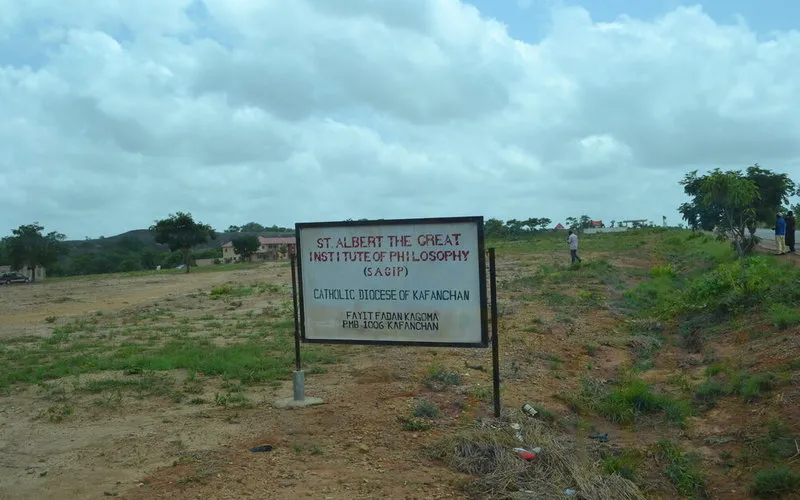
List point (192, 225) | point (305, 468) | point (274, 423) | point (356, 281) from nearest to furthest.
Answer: point (305, 468) → point (274, 423) → point (356, 281) → point (192, 225)

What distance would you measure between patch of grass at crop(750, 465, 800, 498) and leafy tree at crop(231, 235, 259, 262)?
92.6 m

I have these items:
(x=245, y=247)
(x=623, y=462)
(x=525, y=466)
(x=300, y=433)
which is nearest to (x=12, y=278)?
(x=245, y=247)

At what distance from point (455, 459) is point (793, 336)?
6.93 meters

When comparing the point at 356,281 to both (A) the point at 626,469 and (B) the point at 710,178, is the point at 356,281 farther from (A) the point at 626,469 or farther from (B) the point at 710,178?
(B) the point at 710,178

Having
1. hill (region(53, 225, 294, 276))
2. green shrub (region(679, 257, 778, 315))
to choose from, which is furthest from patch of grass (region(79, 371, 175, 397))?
hill (region(53, 225, 294, 276))

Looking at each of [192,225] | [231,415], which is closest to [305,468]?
[231,415]

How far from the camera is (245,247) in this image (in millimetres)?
95438

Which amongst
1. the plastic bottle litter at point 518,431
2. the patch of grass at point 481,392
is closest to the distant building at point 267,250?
the patch of grass at point 481,392

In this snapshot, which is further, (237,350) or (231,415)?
(237,350)

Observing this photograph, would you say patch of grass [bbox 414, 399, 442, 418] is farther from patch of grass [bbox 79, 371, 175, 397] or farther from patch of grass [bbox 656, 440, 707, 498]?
patch of grass [bbox 79, 371, 175, 397]

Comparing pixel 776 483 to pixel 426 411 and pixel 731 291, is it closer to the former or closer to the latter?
pixel 426 411

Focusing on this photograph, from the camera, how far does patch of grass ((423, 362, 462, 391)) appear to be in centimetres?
873

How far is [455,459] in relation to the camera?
597 cm

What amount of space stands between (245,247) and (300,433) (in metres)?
90.9
